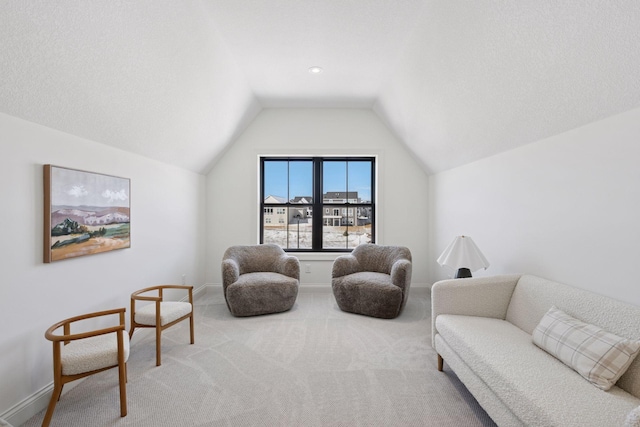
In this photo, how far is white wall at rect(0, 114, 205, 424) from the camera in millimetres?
1867

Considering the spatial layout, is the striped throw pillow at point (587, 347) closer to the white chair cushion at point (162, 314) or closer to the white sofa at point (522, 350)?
the white sofa at point (522, 350)

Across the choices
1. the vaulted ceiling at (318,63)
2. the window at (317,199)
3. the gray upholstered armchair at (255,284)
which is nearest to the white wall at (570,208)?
the vaulted ceiling at (318,63)

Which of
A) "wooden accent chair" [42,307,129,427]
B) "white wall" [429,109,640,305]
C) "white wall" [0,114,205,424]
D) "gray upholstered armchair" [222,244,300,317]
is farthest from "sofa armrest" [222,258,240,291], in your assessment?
"white wall" [429,109,640,305]

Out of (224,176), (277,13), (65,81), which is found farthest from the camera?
(224,176)

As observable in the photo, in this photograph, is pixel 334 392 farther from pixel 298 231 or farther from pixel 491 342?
pixel 298 231

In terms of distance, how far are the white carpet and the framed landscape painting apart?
0.99m

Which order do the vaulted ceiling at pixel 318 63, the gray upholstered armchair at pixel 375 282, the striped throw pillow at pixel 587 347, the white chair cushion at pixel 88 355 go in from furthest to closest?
the gray upholstered armchair at pixel 375 282 → the white chair cushion at pixel 88 355 → the vaulted ceiling at pixel 318 63 → the striped throw pillow at pixel 587 347

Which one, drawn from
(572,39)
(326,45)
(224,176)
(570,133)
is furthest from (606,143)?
(224,176)

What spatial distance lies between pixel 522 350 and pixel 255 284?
271 cm

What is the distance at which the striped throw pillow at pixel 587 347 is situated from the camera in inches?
60.8

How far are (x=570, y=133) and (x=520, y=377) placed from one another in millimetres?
1710

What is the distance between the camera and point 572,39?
5.73 ft

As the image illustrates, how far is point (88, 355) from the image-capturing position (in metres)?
1.88

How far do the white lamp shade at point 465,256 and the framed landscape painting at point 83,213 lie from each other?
119 inches
